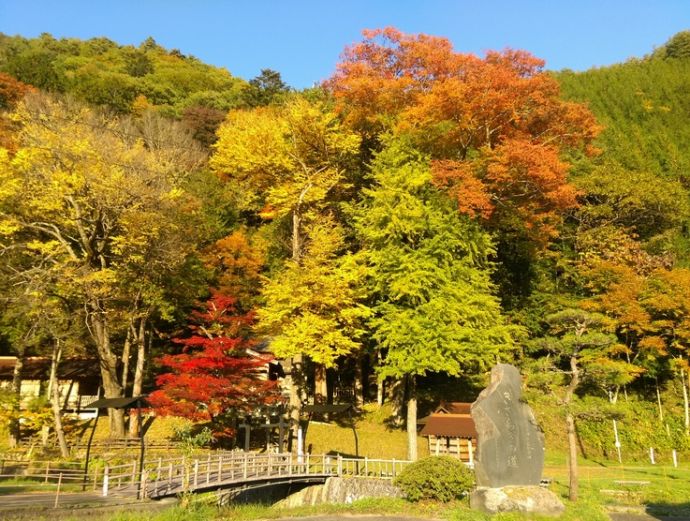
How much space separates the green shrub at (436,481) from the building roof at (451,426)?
7.91m

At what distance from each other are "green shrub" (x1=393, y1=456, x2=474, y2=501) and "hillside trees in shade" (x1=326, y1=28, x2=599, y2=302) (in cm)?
1237

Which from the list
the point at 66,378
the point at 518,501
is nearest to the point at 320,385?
the point at 66,378

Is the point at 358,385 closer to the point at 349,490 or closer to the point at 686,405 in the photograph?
the point at 349,490

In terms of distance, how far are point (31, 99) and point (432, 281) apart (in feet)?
93.4

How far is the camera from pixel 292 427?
23.2m

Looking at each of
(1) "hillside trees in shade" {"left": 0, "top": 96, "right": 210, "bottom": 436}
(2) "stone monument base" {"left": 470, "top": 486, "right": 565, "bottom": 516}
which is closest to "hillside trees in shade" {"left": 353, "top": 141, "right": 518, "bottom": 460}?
(2) "stone monument base" {"left": 470, "top": 486, "right": 565, "bottom": 516}

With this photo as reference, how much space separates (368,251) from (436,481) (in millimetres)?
11682

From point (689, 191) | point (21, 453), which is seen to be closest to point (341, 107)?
point (21, 453)

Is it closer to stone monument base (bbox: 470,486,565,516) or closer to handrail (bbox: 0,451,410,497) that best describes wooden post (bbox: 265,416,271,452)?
handrail (bbox: 0,451,410,497)

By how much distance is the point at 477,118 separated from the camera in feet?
89.5

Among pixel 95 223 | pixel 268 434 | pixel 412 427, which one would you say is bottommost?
pixel 268 434

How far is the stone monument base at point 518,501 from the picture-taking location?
13031mm

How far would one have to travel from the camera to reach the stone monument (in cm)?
1330

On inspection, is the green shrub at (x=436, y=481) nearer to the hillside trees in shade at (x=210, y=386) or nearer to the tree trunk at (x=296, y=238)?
A: the hillside trees in shade at (x=210, y=386)
